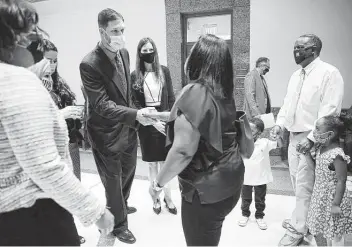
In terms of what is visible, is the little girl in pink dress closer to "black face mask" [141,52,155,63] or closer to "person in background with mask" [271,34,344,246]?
"person in background with mask" [271,34,344,246]

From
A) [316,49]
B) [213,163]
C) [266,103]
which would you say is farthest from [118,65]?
[266,103]

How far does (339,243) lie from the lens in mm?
2219

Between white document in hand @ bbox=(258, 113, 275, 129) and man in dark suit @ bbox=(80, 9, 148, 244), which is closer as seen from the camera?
man in dark suit @ bbox=(80, 9, 148, 244)

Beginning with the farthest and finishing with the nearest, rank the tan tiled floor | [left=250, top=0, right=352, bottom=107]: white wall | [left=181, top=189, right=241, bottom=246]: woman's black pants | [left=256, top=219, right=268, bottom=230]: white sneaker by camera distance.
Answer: [left=250, top=0, right=352, bottom=107]: white wall → [left=256, top=219, right=268, bottom=230]: white sneaker → the tan tiled floor → [left=181, top=189, right=241, bottom=246]: woman's black pants

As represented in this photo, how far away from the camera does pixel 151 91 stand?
307 centimetres

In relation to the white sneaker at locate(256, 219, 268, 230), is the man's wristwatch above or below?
above

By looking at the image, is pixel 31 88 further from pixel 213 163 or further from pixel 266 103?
pixel 266 103

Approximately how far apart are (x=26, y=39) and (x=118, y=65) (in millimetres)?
1538

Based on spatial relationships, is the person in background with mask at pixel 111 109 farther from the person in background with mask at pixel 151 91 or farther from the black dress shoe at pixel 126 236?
the person in background with mask at pixel 151 91

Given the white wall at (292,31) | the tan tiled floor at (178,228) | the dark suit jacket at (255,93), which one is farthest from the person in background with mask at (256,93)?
the tan tiled floor at (178,228)

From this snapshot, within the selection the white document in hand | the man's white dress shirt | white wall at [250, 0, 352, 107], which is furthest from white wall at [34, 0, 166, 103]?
the man's white dress shirt

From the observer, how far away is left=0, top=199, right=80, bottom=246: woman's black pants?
99 cm

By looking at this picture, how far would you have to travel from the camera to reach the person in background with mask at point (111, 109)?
234 centimetres

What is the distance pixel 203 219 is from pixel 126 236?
54.1 inches
